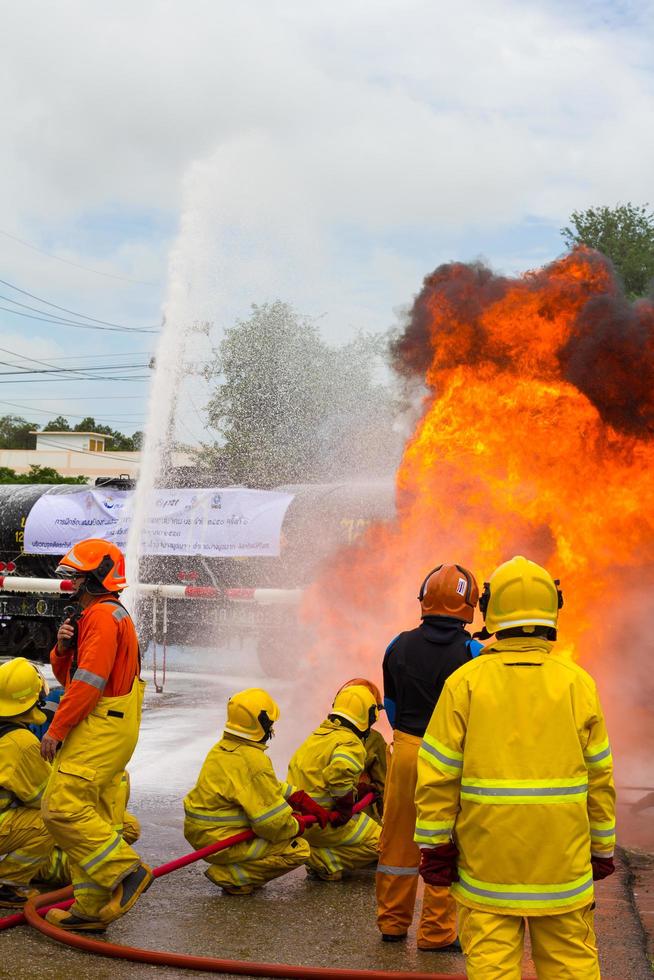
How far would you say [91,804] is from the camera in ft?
15.3

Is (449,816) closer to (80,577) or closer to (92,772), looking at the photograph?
(92,772)

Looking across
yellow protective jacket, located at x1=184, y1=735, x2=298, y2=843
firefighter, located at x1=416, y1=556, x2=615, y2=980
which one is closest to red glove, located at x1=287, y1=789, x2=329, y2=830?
yellow protective jacket, located at x1=184, y1=735, x2=298, y2=843

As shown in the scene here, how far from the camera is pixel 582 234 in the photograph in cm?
3322

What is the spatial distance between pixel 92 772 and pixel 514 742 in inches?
88.7

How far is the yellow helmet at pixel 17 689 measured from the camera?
5.17m

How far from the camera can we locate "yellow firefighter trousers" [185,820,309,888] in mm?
5238

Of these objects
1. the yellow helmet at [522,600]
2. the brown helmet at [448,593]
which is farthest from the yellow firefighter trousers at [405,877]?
the yellow helmet at [522,600]

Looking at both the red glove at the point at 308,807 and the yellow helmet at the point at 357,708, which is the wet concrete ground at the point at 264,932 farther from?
the yellow helmet at the point at 357,708

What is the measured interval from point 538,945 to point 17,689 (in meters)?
3.01

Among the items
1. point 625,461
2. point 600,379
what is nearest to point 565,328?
point 600,379

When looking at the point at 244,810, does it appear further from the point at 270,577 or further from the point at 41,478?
the point at 41,478

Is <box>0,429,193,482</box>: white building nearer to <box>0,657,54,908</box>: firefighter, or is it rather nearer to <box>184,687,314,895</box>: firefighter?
<box>0,657,54,908</box>: firefighter

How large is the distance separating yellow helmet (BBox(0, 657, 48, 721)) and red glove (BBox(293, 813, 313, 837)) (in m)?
1.47

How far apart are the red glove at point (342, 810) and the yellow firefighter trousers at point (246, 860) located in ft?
0.95
